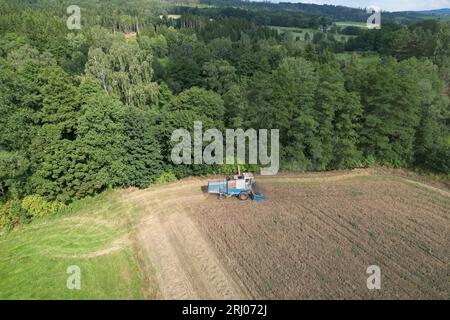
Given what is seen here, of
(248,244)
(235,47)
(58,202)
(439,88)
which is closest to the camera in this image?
(248,244)

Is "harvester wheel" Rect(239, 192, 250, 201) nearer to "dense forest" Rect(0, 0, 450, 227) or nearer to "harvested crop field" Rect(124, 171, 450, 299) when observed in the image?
"harvested crop field" Rect(124, 171, 450, 299)

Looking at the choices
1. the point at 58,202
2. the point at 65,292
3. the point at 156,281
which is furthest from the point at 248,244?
the point at 58,202

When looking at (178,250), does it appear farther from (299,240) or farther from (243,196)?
(243,196)

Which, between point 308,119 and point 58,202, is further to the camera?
point 308,119

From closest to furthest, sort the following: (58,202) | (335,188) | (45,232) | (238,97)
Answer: (45,232) → (58,202) → (335,188) → (238,97)
